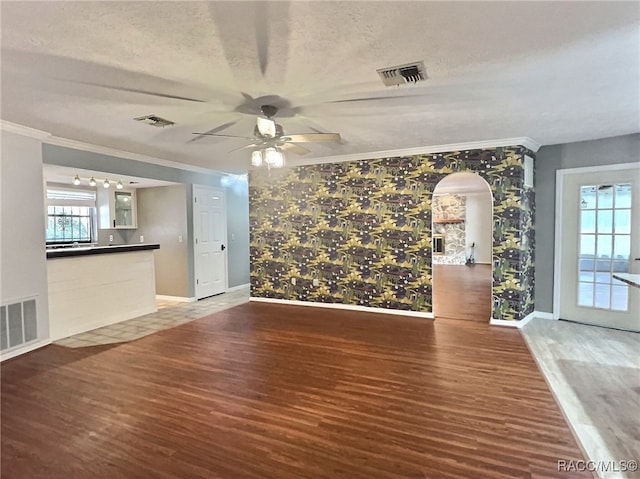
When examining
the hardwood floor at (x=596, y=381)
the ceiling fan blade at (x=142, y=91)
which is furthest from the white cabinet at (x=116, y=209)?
the hardwood floor at (x=596, y=381)

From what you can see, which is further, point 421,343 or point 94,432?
point 421,343

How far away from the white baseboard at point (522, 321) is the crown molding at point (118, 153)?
5.45m

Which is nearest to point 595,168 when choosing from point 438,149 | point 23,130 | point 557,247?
point 557,247

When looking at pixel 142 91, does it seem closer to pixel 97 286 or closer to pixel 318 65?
pixel 318 65

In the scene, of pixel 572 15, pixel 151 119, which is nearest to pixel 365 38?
pixel 572 15

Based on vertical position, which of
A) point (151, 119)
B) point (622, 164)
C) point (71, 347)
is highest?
point (151, 119)

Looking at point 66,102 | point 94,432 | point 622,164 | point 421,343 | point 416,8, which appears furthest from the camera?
point 622,164

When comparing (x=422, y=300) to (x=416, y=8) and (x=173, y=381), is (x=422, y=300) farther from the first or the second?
(x=416, y=8)

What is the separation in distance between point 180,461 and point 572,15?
3313 millimetres

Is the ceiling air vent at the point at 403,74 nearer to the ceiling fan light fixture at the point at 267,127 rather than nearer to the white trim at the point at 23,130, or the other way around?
the ceiling fan light fixture at the point at 267,127

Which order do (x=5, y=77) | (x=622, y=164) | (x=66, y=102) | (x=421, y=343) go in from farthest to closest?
(x=622, y=164) → (x=421, y=343) → (x=66, y=102) → (x=5, y=77)

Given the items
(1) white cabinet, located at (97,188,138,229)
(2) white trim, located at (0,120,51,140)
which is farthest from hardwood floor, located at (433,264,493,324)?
(1) white cabinet, located at (97,188,138,229)

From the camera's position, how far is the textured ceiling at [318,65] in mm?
1900

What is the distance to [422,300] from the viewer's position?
17.3ft
